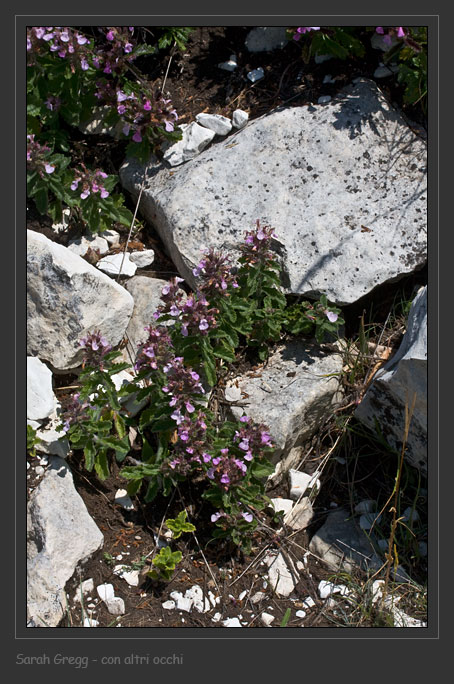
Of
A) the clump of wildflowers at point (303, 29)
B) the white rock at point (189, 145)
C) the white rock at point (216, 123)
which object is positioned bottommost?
the white rock at point (189, 145)

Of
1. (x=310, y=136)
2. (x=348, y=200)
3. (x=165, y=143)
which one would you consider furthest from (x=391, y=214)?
(x=165, y=143)

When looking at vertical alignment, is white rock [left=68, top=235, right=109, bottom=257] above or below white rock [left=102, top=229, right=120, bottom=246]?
below

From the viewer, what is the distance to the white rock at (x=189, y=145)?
5.03 m

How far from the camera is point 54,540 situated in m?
3.88

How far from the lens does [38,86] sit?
15.9 feet

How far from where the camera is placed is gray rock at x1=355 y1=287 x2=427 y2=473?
155 inches

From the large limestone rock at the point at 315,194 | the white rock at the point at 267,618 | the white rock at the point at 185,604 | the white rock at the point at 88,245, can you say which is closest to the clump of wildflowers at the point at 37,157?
the white rock at the point at 88,245

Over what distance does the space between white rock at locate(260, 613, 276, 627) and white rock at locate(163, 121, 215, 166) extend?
10.0 ft

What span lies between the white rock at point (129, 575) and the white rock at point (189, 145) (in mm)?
2775

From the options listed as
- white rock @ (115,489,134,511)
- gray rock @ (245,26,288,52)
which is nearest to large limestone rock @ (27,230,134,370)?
white rock @ (115,489,134,511)

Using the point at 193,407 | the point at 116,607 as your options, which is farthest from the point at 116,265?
the point at 116,607

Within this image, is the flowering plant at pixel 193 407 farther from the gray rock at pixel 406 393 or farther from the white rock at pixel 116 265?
the white rock at pixel 116 265

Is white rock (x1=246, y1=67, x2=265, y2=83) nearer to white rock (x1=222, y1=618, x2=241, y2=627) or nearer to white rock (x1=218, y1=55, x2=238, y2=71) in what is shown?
white rock (x1=218, y1=55, x2=238, y2=71)

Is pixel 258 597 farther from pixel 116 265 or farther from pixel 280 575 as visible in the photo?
pixel 116 265
